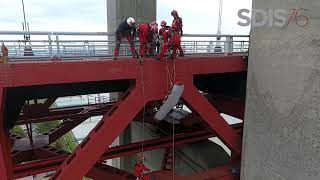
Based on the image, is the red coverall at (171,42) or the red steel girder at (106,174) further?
the red steel girder at (106,174)

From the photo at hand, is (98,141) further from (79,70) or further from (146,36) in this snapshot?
(146,36)

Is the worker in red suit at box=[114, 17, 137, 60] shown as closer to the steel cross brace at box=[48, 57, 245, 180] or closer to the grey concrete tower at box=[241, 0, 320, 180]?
the steel cross brace at box=[48, 57, 245, 180]

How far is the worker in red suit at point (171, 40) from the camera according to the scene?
27.2 ft

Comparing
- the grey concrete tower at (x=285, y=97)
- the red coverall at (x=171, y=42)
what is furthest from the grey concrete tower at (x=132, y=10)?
the grey concrete tower at (x=285, y=97)

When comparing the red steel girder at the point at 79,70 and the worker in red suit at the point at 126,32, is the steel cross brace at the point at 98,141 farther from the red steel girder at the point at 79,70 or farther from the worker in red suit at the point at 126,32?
the worker in red suit at the point at 126,32

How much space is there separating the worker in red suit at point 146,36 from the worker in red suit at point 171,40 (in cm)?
38

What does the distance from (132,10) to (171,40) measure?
7416 mm

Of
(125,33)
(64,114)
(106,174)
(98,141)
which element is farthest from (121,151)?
(125,33)

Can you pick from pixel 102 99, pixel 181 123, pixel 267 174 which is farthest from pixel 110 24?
pixel 267 174

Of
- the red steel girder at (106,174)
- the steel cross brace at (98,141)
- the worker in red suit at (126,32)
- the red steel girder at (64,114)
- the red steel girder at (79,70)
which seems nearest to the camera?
the red steel girder at (79,70)

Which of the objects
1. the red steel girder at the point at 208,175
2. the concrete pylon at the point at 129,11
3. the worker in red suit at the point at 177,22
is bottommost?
the red steel girder at the point at 208,175

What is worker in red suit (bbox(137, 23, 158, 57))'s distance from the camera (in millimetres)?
8516

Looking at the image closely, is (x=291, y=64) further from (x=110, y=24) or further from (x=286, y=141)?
(x=110, y=24)

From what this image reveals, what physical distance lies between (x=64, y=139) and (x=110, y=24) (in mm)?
32670
